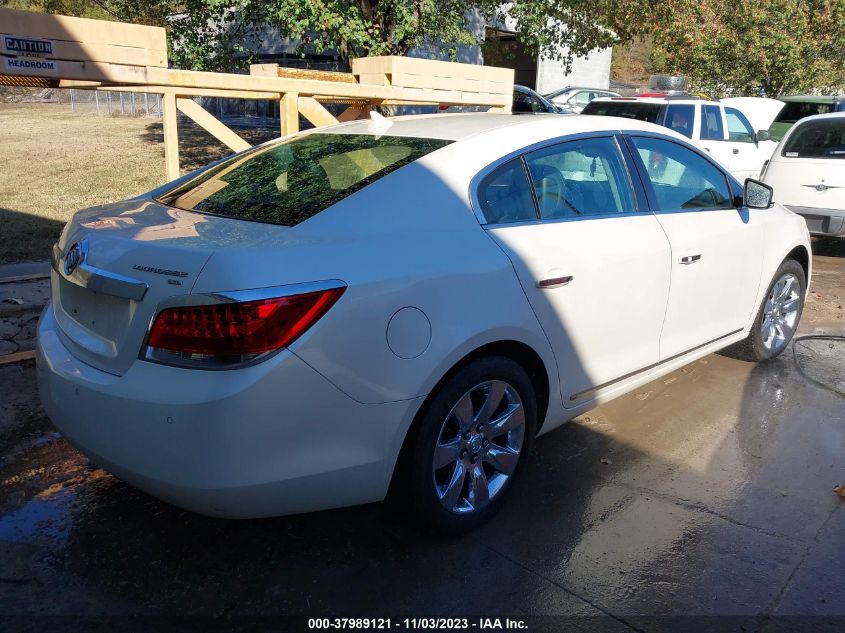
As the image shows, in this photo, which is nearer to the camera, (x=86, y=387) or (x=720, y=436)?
(x=86, y=387)

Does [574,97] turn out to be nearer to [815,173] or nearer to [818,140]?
[818,140]

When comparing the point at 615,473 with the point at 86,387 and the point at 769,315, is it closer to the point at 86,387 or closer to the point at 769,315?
the point at 769,315

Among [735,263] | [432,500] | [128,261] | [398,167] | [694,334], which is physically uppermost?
[398,167]

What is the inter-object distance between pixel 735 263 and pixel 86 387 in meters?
3.52

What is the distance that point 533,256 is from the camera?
3.20 m

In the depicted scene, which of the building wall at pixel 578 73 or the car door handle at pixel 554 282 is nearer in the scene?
the car door handle at pixel 554 282

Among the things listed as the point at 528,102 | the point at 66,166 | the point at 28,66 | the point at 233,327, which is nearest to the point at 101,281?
the point at 233,327

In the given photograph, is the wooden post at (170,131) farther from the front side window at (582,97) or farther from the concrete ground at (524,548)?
the front side window at (582,97)

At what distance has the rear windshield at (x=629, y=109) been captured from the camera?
12.3m

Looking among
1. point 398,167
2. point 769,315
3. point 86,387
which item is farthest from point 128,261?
point 769,315

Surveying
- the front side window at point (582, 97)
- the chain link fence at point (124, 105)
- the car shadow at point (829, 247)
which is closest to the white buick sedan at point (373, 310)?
the car shadow at point (829, 247)

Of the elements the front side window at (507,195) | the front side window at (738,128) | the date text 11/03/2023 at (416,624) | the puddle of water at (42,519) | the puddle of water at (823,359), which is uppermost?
the front side window at (738,128)

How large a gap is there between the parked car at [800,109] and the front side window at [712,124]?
490cm

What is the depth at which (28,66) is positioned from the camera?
470 centimetres
